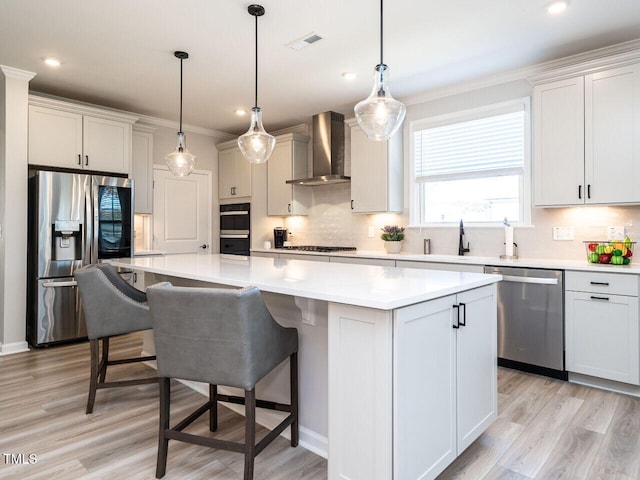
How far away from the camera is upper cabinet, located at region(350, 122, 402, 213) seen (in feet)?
14.7

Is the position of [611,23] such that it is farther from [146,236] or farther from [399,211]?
[146,236]

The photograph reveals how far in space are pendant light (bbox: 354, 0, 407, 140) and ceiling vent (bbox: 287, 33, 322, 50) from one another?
1077 mm

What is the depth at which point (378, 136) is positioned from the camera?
234 cm

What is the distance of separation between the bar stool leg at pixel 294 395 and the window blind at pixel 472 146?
297 cm

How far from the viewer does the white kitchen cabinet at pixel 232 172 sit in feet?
19.1

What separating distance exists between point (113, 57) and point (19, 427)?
293 cm

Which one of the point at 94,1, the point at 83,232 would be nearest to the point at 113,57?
the point at 94,1

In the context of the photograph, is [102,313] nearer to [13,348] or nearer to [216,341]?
[216,341]

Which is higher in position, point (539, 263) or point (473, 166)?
point (473, 166)

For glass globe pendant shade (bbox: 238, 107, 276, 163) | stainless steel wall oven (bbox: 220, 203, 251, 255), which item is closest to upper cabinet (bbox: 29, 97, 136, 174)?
stainless steel wall oven (bbox: 220, 203, 251, 255)

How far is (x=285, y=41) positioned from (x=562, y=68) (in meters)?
2.27

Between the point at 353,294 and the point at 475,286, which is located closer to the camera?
the point at 353,294

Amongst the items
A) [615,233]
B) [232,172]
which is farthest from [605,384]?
[232,172]

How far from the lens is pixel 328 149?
5.02 meters
